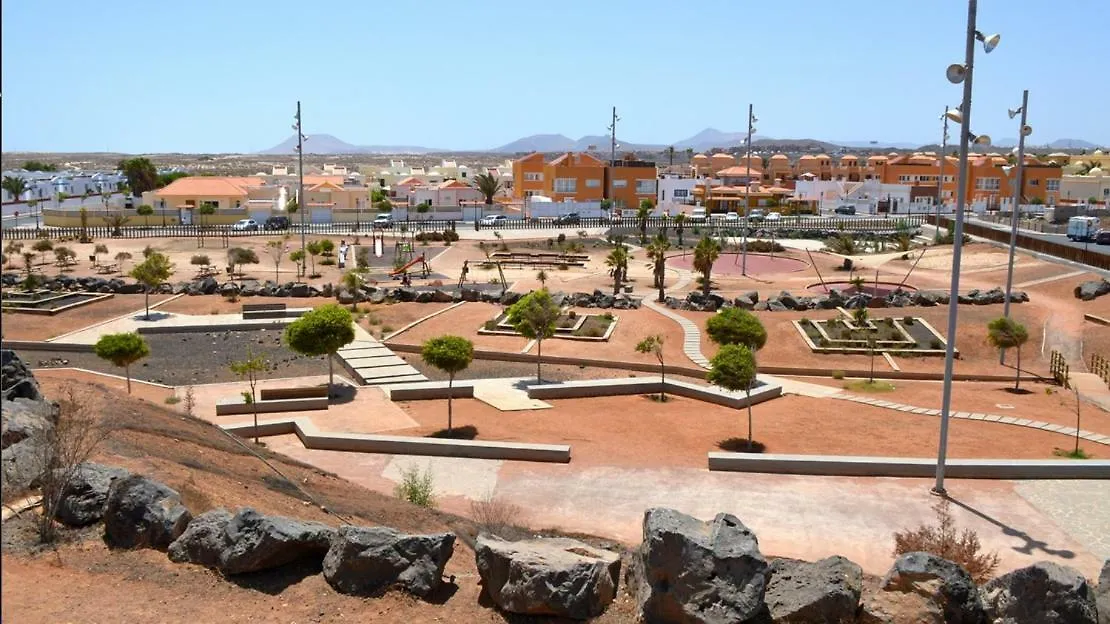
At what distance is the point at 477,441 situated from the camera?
19891mm

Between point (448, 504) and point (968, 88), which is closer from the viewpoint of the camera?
point (968, 88)

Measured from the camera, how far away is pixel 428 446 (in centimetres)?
1947

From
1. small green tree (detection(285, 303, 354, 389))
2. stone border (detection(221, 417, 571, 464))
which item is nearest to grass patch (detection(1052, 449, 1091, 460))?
stone border (detection(221, 417, 571, 464))

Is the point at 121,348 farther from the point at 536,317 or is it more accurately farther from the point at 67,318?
the point at 67,318

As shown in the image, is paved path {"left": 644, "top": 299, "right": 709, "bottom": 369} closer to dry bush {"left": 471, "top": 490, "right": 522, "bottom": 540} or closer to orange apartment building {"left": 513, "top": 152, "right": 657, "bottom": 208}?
dry bush {"left": 471, "top": 490, "right": 522, "bottom": 540}

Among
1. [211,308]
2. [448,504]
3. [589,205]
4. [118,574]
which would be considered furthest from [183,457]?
[589,205]

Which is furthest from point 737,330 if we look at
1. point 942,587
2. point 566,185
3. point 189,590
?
point 566,185

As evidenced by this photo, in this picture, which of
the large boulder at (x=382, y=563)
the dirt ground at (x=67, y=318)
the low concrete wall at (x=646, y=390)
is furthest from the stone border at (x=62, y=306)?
the large boulder at (x=382, y=563)

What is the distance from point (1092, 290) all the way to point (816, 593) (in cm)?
3597

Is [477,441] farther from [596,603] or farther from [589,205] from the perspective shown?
[589,205]

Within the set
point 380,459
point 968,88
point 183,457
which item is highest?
point 968,88

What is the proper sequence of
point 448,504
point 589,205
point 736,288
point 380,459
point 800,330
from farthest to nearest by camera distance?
1. point 589,205
2. point 736,288
3. point 800,330
4. point 380,459
5. point 448,504

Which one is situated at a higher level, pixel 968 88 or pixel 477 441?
pixel 968 88

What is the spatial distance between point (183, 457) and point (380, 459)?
4882mm
